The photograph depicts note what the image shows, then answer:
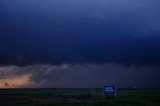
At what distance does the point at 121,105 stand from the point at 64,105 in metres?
8.88

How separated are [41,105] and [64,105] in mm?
3437

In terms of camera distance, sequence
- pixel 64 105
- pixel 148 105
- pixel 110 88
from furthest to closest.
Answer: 1. pixel 110 88
2. pixel 148 105
3. pixel 64 105

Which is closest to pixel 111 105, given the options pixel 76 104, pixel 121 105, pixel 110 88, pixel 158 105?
pixel 121 105

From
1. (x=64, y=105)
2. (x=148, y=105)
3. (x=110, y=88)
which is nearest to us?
(x=64, y=105)

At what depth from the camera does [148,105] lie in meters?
55.0

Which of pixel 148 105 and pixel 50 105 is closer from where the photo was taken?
pixel 50 105

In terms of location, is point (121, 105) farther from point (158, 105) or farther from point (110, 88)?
point (110, 88)

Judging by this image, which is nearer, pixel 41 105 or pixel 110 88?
pixel 41 105

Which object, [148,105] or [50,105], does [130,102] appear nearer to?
[148,105]

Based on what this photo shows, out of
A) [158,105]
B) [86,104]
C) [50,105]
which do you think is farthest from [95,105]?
[158,105]

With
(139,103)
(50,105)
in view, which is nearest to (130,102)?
(139,103)

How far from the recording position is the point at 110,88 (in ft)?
218

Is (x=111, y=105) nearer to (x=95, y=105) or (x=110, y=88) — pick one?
(x=95, y=105)

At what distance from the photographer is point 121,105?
52.9 metres
